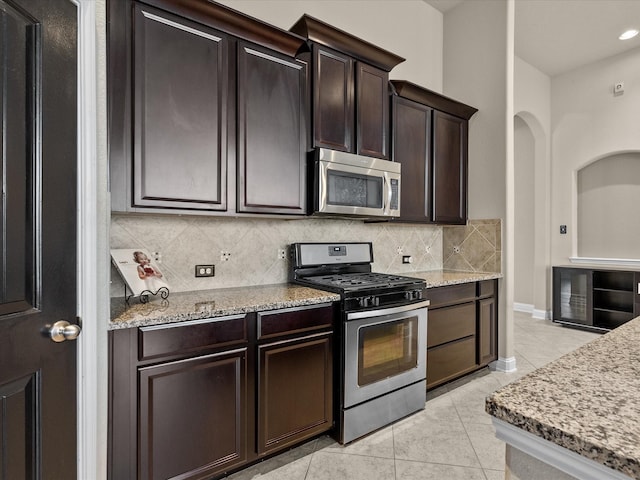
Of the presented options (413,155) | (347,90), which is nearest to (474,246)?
(413,155)

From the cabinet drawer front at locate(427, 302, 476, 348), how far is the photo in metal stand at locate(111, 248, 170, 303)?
191 centimetres

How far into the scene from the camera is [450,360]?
2758 millimetres

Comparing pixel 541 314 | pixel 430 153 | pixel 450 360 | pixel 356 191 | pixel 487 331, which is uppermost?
pixel 430 153

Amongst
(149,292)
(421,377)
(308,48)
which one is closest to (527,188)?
(421,377)

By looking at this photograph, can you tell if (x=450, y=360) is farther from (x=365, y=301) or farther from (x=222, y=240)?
(x=222, y=240)

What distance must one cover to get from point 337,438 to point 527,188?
501cm

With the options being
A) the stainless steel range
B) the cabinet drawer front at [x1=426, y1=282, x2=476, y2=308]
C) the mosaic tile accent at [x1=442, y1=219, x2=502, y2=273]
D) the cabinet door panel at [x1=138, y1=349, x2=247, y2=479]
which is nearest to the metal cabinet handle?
the cabinet door panel at [x1=138, y1=349, x2=247, y2=479]

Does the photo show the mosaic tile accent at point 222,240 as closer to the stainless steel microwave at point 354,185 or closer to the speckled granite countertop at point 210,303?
the speckled granite countertop at point 210,303

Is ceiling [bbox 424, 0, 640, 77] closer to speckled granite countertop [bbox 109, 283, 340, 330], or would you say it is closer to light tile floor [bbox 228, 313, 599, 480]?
speckled granite countertop [bbox 109, 283, 340, 330]

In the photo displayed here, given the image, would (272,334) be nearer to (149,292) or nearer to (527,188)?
(149,292)

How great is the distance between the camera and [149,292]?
1726mm

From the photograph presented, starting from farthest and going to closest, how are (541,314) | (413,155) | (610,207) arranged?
(541,314) < (610,207) < (413,155)

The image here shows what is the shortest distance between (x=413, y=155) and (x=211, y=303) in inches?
83.1

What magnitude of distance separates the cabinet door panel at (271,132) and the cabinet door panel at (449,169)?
1498mm
